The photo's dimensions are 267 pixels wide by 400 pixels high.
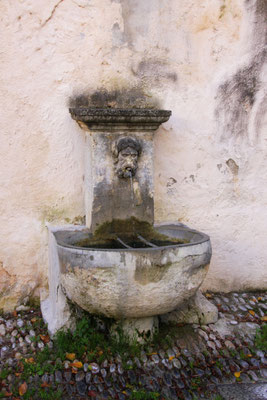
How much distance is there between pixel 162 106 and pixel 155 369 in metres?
2.11

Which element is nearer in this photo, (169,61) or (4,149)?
(4,149)

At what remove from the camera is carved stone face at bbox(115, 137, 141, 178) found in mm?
2912

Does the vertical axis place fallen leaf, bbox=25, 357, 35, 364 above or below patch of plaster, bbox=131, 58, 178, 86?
below

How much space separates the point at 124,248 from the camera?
2.87 meters

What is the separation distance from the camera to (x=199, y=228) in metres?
3.52

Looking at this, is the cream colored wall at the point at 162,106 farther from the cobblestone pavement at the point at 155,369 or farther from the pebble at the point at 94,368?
the pebble at the point at 94,368

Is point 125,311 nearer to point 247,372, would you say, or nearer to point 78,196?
point 247,372

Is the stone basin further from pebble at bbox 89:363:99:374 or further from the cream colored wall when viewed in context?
the cream colored wall

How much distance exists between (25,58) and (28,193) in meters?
1.09

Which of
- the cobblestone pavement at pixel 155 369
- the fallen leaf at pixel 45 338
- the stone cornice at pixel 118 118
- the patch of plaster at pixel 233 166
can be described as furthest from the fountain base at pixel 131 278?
the patch of plaster at pixel 233 166

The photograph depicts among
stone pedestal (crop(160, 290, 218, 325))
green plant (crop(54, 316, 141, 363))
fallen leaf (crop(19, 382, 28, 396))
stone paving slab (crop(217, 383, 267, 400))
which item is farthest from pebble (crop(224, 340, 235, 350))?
fallen leaf (crop(19, 382, 28, 396))

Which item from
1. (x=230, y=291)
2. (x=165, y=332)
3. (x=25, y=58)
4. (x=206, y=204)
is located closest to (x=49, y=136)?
(x=25, y=58)

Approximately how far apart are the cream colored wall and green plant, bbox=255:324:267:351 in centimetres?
74

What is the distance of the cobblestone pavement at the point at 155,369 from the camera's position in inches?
89.0
